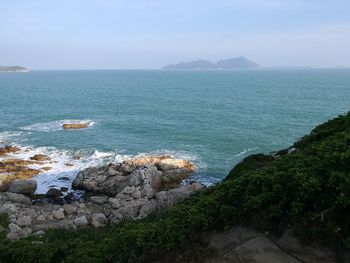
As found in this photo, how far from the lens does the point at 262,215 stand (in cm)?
933

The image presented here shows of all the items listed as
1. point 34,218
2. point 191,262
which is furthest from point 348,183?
point 34,218

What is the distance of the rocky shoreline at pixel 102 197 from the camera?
2469 cm

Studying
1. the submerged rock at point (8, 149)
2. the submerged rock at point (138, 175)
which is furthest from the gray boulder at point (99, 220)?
the submerged rock at point (8, 149)

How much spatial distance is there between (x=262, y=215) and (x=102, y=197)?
73.1ft

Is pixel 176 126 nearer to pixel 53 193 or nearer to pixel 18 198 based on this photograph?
pixel 53 193

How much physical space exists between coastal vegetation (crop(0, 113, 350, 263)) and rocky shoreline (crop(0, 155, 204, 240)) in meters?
11.9

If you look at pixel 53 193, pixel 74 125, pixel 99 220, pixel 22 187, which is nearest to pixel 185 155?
pixel 53 193

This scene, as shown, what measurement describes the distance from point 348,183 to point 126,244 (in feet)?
17.7

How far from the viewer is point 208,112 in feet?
228

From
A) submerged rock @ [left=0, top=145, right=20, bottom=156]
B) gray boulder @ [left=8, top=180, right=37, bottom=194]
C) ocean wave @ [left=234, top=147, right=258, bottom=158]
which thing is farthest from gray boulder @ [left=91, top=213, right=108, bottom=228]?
submerged rock @ [left=0, top=145, right=20, bottom=156]

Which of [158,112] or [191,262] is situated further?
[158,112]

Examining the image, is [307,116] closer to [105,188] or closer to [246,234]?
[105,188]

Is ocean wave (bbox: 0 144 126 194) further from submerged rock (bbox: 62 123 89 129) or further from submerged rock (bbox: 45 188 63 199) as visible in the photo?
submerged rock (bbox: 62 123 89 129)

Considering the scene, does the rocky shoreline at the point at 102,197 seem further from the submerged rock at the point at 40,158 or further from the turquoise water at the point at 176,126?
the submerged rock at the point at 40,158
